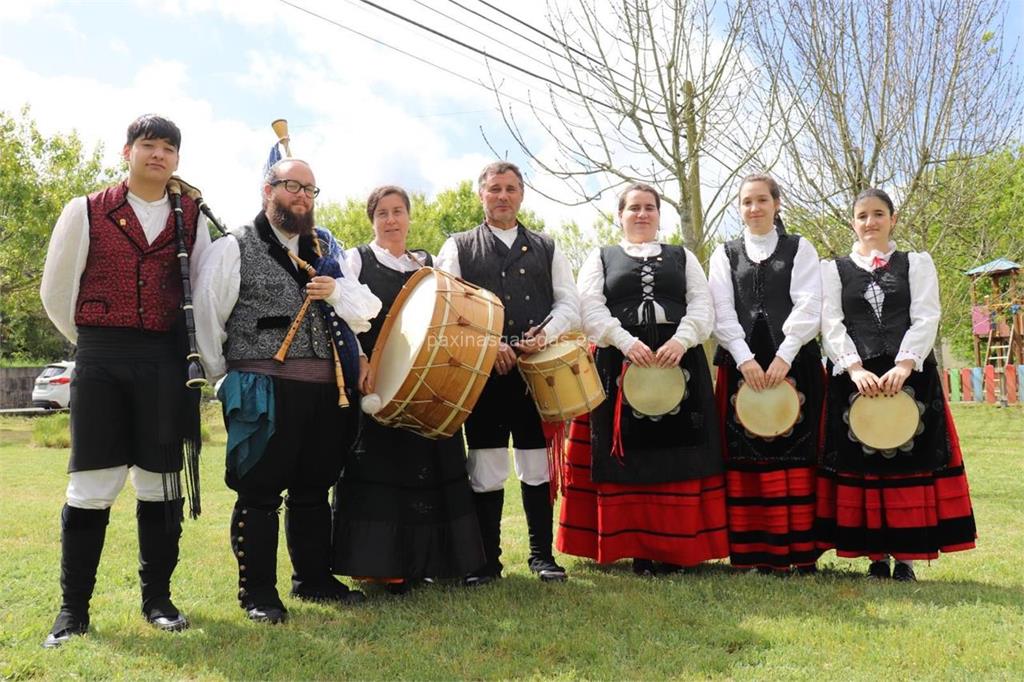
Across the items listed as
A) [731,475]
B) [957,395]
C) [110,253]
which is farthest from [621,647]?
[957,395]

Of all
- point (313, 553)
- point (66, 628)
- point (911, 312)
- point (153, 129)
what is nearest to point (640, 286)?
point (911, 312)

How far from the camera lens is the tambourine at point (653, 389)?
3920mm

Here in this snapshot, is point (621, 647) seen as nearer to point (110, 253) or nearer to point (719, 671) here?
point (719, 671)

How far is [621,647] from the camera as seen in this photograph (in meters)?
2.97

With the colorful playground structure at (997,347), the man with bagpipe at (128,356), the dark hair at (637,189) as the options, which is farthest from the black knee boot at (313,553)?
the colorful playground structure at (997,347)

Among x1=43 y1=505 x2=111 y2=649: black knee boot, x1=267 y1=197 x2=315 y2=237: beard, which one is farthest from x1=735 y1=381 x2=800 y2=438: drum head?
x1=43 y1=505 x2=111 y2=649: black knee boot

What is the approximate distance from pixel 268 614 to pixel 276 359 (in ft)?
3.29

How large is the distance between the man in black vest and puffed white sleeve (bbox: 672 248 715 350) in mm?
509

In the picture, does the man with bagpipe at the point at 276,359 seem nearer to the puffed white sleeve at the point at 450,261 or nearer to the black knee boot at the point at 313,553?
the black knee boot at the point at 313,553

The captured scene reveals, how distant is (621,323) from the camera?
13.3 ft

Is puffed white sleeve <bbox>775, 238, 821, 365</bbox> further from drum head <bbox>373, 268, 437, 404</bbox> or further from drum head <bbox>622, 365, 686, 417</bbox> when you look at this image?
drum head <bbox>373, 268, 437, 404</bbox>

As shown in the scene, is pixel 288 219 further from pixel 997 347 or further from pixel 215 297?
pixel 997 347

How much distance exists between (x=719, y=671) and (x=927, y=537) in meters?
1.62

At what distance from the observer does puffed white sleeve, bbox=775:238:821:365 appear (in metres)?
3.90
